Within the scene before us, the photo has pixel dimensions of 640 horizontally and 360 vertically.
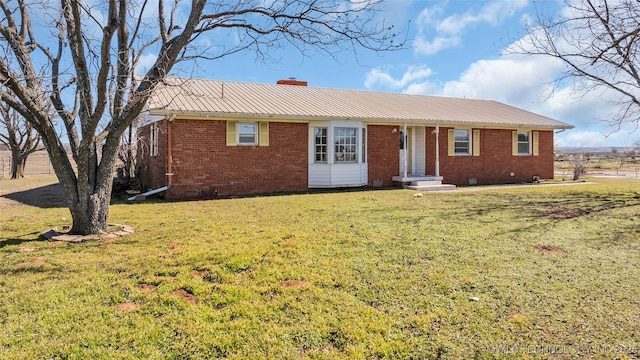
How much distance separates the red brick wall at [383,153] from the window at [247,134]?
15.0ft

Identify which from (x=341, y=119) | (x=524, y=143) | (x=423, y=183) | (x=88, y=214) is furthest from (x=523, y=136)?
(x=88, y=214)

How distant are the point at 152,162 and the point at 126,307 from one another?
1182 centimetres

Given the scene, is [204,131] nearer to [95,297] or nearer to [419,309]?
[95,297]

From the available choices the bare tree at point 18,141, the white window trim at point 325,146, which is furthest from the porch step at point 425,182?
the bare tree at point 18,141

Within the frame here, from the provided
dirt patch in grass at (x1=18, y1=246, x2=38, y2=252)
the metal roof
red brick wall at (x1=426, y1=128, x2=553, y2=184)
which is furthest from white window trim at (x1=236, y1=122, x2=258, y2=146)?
dirt patch in grass at (x1=18, y1=246, x2=38, y2=252)

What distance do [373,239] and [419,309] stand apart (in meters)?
2.72

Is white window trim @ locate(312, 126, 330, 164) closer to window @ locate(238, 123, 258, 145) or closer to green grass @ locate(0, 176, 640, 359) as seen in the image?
window @ locate(238, 123, 258, 145)

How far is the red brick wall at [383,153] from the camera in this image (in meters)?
15.8

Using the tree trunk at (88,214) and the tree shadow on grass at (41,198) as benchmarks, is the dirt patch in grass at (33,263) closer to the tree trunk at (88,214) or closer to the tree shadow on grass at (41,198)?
the tree trunk at (88,214)

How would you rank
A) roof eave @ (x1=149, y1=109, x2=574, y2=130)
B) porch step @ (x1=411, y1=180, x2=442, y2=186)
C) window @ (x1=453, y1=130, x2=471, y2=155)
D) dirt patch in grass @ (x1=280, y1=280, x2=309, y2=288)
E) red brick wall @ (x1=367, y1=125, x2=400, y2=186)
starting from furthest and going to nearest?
window @ (x1=453, y1=130, x2=471, y2=155) < red brick wall @ (x1=367, y1=125, x2=400, y2=186) < porch step @ (x1=411, y1=180, x2=442, y2=186) < roof eave @ (x1=149, y1=109, x2=574, y2=130) < dirt patch in grass @ (x1=280, y1=280, x2=309, y2=288)

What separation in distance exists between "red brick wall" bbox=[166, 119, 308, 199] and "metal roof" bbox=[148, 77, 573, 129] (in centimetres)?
58

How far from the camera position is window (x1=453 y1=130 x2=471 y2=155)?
17.7 m

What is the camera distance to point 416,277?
15.0 ft

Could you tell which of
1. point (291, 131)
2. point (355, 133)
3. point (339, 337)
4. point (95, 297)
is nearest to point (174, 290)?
point (95, 297)
